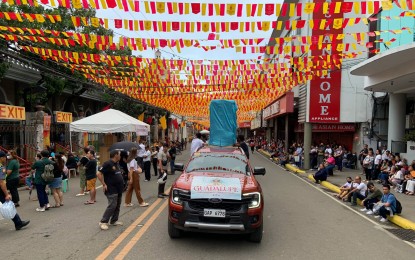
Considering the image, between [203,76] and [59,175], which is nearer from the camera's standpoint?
[59,175]

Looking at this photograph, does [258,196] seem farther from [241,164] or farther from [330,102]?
[330,102]

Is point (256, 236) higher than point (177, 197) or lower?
lower

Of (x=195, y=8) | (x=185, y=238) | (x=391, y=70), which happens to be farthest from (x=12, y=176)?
(x=391, y=70)

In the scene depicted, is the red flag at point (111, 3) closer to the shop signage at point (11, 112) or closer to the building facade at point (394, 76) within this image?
the shop signage at point (11, 112)

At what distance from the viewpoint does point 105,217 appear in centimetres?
717

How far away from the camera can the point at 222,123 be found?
16672 mm

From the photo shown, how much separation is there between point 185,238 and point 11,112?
11628mm

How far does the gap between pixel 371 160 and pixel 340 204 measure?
7.09 meters

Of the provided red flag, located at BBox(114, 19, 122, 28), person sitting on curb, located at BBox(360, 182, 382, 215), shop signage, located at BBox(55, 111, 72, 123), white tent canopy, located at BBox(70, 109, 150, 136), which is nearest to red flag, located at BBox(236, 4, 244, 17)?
red flag, located at BBox(114, 19, 122, 28)

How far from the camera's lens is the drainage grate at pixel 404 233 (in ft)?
24.0

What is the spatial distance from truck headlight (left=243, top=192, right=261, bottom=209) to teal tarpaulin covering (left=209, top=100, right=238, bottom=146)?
10290 millimetres

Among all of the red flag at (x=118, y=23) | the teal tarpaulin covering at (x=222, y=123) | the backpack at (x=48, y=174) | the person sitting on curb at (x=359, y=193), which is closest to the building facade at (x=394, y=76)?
the person sitting on curb at (x=359, y=193)

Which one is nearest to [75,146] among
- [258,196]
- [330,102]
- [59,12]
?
[59,12]

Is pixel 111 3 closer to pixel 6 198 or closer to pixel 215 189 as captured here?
pixel 6 198
